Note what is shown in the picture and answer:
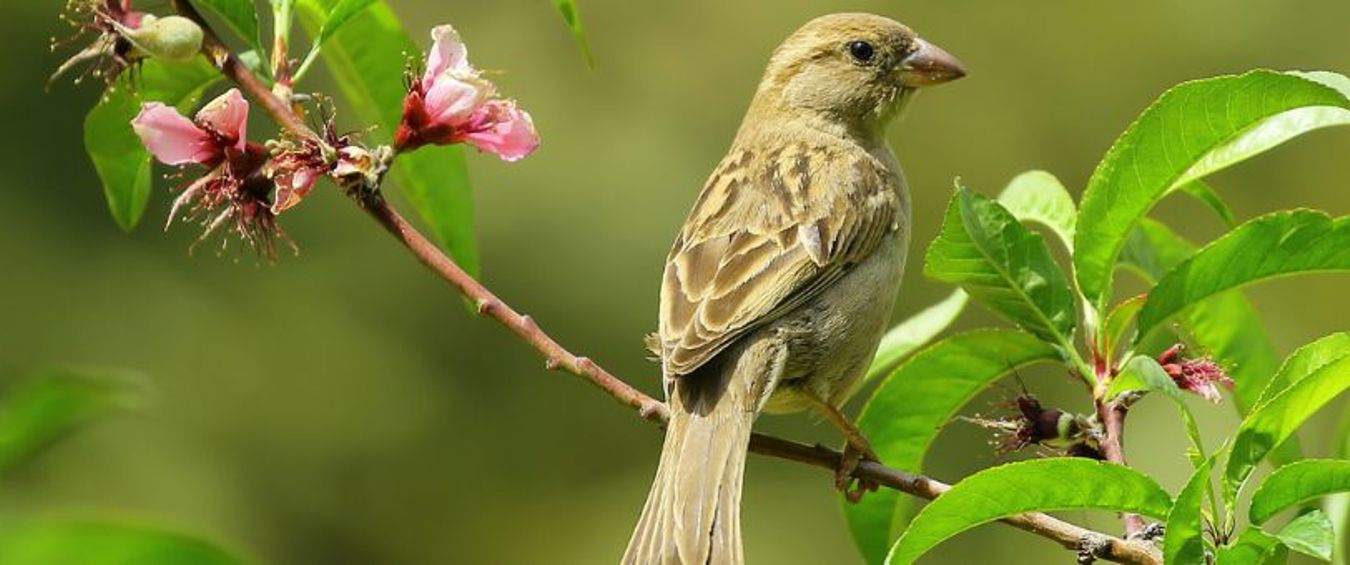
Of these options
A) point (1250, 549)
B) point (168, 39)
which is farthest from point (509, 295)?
point (1250, 549)

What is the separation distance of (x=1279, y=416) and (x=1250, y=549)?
246mm

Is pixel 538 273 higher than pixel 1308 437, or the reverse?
pixel 538 273

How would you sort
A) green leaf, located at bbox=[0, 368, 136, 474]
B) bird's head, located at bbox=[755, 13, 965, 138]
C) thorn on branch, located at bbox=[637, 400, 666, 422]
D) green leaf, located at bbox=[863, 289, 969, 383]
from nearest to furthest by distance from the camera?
green leaf, located at bbox=[0, 368, 136, 474]
thorn on branch, located at bbox=[637, 400, 666, 422]
green leaf, located at bbox=[863, 289, 969, 383]
bird's head, located at bbox=[755, 13, 965, 138]

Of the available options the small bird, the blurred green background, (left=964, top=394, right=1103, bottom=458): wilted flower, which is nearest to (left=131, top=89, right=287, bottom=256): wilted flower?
the small bird

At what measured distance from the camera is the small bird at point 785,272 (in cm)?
349

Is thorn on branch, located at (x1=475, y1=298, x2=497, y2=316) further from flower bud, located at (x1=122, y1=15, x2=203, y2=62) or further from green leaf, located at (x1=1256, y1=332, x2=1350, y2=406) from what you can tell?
green leaf, located at (x1=1256, y1=332, x2=1350, y2=406)

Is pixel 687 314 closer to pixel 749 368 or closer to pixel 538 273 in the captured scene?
pixel 749 368

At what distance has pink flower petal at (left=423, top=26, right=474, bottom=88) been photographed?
9.53 ft

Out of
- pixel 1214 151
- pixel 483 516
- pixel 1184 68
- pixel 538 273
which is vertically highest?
pixel 1214 151

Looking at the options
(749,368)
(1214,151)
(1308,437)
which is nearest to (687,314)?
(749,368)

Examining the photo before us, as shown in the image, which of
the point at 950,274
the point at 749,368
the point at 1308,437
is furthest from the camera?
the point at 1308,437

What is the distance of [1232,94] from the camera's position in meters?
2.72

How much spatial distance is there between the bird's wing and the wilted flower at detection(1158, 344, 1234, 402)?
0.97m

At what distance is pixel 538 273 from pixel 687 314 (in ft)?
18.4
